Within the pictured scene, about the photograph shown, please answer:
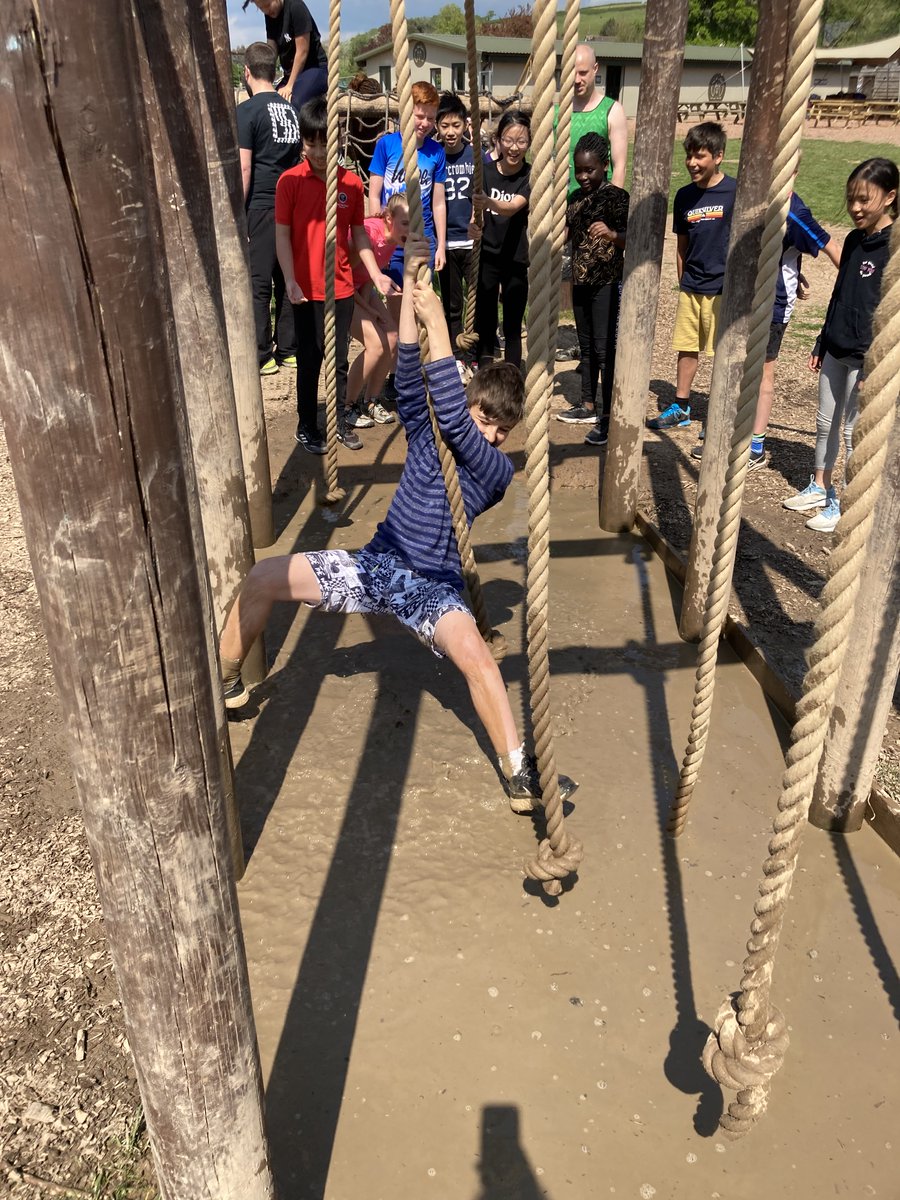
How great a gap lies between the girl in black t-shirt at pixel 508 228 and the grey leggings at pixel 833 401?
219 centimetres

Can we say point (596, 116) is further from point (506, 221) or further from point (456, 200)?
point (456, 200)

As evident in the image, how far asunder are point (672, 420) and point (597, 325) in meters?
1.20

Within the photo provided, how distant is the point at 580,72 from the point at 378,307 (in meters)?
2.05

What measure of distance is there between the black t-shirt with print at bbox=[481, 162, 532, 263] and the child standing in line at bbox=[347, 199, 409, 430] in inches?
26.0

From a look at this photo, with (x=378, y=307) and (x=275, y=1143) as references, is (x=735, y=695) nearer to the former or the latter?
(x=275, y=1143)

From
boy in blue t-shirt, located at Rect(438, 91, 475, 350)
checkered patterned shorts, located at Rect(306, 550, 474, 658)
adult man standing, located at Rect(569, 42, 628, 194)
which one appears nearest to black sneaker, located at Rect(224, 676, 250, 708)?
checkered patterned shorts, located at Rect(306, 550, 474, 658)

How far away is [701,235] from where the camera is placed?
5.85m

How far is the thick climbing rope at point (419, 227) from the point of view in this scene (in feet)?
6.85

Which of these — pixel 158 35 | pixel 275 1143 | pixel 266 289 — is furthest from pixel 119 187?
pixel 266 289

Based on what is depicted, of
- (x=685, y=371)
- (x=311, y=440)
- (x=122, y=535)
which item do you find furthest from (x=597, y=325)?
(x=122, y=535)

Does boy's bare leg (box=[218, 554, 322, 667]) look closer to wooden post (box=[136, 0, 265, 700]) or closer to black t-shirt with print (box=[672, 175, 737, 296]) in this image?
wooden post (box=[136, 0, 265, 700])

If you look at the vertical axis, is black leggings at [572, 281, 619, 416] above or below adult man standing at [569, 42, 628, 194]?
below

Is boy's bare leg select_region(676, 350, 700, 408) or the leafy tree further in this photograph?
the leafy tree

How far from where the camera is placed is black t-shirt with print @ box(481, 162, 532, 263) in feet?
19.7
